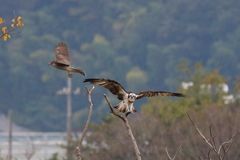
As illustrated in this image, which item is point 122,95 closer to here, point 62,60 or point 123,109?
point 123,109

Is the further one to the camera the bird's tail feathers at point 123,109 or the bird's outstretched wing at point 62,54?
the bird's outstretched wing at point 62,54

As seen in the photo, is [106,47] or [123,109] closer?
[123,109]

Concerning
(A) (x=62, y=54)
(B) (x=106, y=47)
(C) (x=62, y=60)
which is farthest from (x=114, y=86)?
(B) (x=106, y=47)

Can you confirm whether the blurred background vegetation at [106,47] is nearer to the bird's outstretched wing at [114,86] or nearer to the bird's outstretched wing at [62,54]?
the bird's outstretched wing at [62,54]

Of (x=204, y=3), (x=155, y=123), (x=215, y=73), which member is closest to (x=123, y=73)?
(x=204, y=3)

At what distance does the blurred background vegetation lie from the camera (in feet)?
301

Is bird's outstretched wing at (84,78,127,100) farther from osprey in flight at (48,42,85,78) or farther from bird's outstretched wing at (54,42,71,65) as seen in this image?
bird's outstretched wing at (54,42,71,65)

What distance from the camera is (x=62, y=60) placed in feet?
21.4

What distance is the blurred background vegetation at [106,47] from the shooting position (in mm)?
91625

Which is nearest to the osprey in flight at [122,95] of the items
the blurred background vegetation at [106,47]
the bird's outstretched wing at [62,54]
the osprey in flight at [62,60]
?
the osprey in flight at [62,60]

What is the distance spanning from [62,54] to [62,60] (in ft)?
0.64

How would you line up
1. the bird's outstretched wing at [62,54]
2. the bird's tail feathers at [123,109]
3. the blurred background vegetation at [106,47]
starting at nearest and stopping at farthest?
the bird's tail feathers at [123,109] < the bird's outstretched wing at [62,54] < the blurred background vegetation at [106,47]

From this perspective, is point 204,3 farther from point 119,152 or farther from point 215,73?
point 119,152

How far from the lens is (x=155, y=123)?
41094 mm
